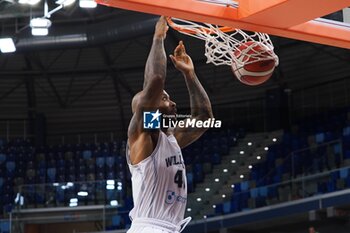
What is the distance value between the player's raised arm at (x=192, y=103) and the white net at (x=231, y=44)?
1.94ft

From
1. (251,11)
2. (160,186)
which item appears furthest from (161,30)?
(160,186)

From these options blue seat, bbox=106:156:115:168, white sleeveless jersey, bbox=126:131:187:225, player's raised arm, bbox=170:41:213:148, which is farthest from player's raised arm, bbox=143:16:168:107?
blue seat, bbox=106:156:115:168

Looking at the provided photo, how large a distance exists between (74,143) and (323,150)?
12221mm

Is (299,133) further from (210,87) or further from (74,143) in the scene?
(74,143)

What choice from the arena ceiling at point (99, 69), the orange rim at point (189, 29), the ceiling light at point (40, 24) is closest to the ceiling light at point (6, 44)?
the ceiling light at point (40, 24)

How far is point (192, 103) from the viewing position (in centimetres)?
574

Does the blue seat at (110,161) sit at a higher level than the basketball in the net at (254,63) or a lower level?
lower

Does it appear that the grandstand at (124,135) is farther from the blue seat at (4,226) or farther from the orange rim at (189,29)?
the orange rim at (189,29)

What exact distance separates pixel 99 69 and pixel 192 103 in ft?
59.1

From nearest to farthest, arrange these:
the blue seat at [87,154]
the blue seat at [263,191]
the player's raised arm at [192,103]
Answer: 1. the player's raised arm at [192,103]
2. the blue seat at [263,191]
3. the blue seat at [87,154]

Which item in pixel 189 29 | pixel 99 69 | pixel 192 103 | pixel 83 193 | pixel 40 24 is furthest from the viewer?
pixel 99 69

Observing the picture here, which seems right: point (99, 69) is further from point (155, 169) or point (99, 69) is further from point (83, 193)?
point (155, 169)

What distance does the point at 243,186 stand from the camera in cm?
1695

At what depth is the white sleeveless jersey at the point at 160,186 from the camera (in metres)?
4.94
